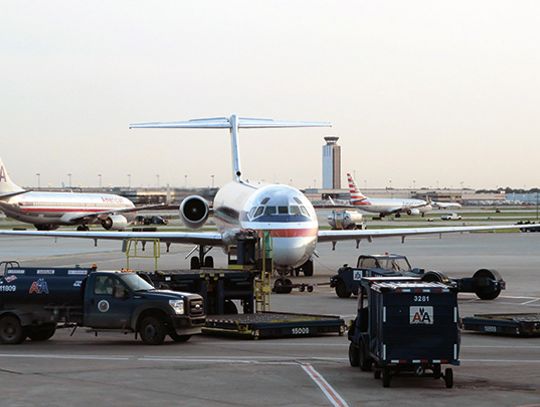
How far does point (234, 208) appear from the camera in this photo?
40406 millimetres

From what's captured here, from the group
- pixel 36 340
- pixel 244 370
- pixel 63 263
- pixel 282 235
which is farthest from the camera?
pixel 63 263

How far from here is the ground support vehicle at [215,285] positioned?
25.9m

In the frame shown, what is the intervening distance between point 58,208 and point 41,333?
77.4 m

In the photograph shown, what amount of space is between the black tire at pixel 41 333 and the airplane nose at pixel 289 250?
12.2 meters

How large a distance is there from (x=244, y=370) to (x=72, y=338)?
7051mm

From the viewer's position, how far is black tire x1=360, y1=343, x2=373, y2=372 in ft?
59.1

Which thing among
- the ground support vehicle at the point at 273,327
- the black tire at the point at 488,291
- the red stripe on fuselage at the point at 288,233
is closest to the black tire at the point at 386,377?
the ground support vehicle at the point at 273,327

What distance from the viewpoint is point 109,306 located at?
73.4ft

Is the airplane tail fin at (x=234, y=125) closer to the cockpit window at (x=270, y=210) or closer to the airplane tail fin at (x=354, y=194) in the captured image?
the cockpit window at (x=270, y=210)

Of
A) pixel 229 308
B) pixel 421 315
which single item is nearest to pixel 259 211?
pixel 229 308

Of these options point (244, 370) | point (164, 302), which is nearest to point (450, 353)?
point (244, 370)

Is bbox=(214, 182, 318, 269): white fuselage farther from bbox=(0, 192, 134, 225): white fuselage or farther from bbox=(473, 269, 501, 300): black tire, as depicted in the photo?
bbox=(0, 192, 134, 225): white fuselage

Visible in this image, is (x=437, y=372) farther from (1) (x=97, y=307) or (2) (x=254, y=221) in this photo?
(2) (x=254, y=221)

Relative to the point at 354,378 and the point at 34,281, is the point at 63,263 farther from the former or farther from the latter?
the point at 354,378
